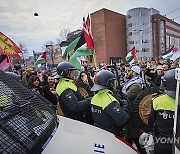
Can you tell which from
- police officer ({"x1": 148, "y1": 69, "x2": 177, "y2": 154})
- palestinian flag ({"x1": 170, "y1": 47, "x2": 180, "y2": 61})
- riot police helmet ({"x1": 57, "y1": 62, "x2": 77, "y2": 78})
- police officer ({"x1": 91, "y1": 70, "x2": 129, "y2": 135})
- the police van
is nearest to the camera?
the police van

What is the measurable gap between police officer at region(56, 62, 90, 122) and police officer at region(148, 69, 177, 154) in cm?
143

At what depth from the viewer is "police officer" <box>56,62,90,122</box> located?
367cm

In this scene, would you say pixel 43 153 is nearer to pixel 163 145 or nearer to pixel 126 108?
pixel 163 145

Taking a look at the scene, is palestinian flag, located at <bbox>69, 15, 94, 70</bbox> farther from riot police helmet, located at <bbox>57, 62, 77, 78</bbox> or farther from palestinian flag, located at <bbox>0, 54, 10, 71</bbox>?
riot police helmet, located at <bbox>57, 62, 77, 78</bbox>

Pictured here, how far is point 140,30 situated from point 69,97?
196ft

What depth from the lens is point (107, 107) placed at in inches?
117

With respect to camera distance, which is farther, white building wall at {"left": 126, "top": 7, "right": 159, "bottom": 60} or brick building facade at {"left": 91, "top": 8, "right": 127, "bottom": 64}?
white building wall at {"left": 126, "top": 7, "right": 159, "bottom": 60}

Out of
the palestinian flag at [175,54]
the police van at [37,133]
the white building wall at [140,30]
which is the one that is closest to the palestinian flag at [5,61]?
the police van at [37,133]

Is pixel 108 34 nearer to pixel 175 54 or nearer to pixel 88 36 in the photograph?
pixel 175 54

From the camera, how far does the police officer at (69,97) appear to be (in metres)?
3.67

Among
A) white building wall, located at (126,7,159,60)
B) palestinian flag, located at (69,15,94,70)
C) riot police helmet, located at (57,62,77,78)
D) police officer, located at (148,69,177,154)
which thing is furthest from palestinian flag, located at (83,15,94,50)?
white building wall, located at (126,7,159,60)

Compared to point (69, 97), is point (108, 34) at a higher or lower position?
higher

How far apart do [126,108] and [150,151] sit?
3.26ft

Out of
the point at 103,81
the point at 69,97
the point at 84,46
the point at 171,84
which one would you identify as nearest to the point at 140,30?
the point at 84,46
